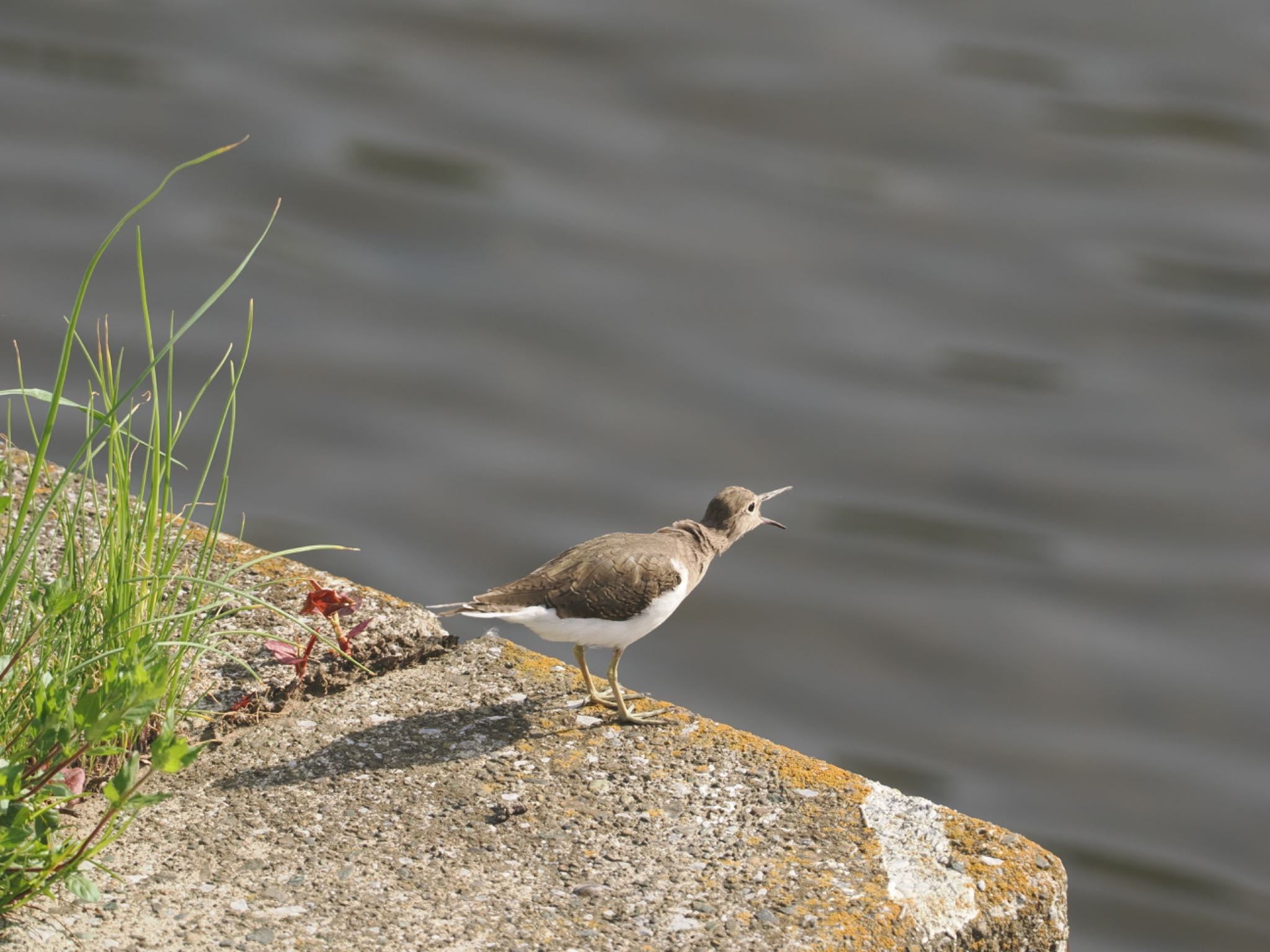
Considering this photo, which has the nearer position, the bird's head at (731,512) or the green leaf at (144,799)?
the green leaf at (144,799)

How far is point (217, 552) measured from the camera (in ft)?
13.5

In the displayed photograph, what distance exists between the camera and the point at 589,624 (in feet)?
12.9

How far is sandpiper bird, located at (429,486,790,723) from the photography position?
3.91 meters

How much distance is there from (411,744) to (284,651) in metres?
0.42

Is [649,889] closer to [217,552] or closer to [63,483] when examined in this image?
[63,483]

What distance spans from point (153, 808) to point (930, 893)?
179 centimetres

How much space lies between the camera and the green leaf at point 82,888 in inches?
99.6

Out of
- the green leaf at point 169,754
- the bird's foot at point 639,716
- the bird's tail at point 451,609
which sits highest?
the green leaf at point 169,754

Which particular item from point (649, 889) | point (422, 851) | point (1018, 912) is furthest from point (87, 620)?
point (1018, 912)

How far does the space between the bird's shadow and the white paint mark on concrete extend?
0.92 meters

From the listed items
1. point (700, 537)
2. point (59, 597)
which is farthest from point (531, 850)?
point (700, 537)

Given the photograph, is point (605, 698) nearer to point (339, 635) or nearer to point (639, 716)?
point (639, 716)

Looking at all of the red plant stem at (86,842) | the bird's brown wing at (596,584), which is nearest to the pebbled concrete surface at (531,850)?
the red plant stem at (86,842)

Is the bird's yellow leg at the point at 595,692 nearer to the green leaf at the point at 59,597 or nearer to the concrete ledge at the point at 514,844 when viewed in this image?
the concrete ledge at the point at 514,844
